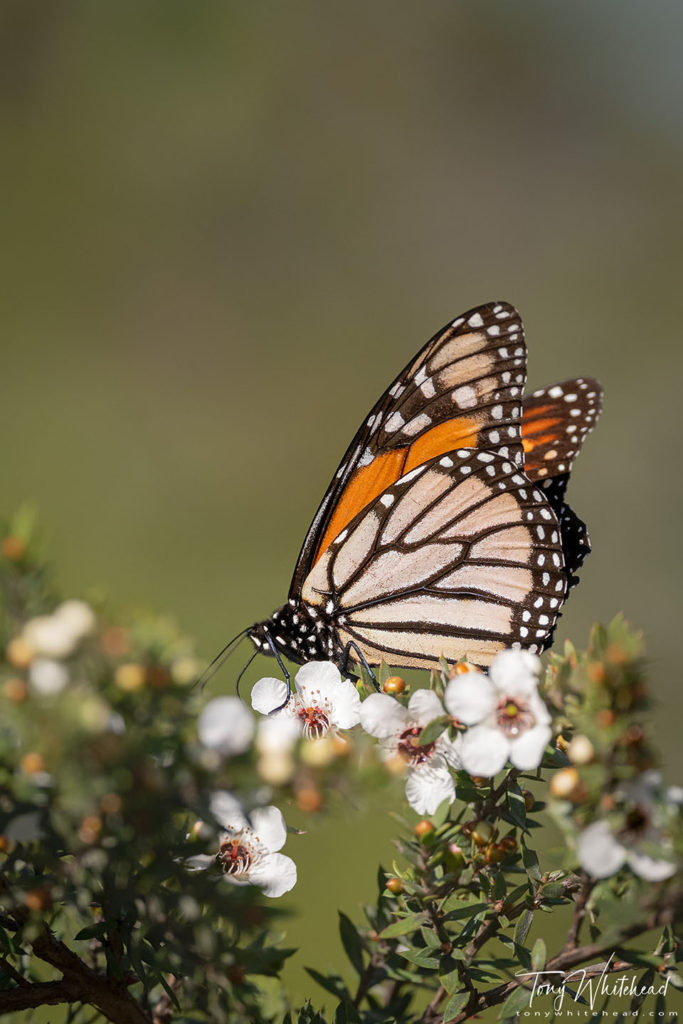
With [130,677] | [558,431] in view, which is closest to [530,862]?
[130,677]

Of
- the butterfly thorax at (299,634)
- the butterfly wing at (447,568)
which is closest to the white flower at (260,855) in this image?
the butterfly thorax at (299,634)

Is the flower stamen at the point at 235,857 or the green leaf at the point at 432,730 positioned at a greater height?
the green leaf at the point at 432,730

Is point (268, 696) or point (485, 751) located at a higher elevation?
point (268, 696)

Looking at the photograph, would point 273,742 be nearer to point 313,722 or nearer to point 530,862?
point 530,862

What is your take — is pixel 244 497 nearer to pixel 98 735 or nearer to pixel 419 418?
pixel 419 418

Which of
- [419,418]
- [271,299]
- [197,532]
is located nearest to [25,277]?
[271,299]

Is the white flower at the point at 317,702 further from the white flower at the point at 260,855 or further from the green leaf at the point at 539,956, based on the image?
the green leaf at the point at 539,956

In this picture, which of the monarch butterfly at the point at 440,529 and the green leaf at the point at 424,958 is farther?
the monarch butterfly at the point at 440,529
